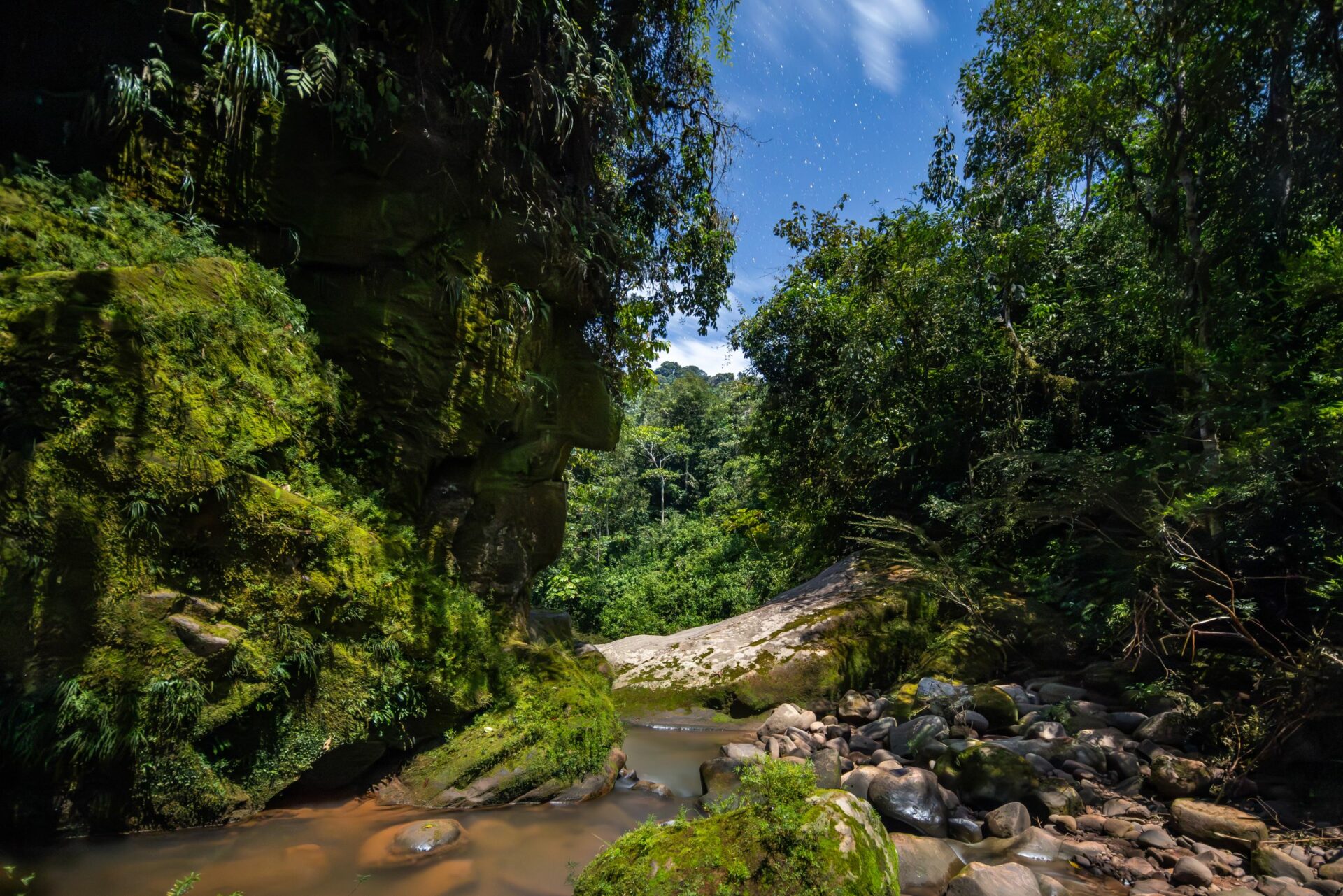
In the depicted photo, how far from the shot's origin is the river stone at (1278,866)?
12.8 feet

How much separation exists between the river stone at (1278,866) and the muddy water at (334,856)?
4.14 meters

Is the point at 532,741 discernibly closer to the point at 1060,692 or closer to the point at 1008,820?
the point at 1008,820

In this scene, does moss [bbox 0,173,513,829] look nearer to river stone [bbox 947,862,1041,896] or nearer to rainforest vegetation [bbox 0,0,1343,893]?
rainforest vegetation [bbox 0,0,1343,893]

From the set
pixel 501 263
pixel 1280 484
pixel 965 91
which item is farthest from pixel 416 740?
pixel 965 91

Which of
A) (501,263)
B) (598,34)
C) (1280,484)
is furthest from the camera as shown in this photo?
(598,34)

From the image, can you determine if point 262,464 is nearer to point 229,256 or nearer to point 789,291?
point 229,256

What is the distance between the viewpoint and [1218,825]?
14.5 feet

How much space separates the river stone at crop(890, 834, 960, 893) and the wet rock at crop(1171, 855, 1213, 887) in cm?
130

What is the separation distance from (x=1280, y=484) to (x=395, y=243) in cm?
806

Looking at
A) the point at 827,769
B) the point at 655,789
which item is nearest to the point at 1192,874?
the point at 827,769

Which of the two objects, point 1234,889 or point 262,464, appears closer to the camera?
point 1234,889

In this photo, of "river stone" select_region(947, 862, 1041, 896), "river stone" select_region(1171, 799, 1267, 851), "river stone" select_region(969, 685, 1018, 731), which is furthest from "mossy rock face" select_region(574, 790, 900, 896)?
"river stone" select_region(969, 685, 1018, 731)

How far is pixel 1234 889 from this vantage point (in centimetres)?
380

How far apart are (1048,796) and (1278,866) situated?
4.48 feet
